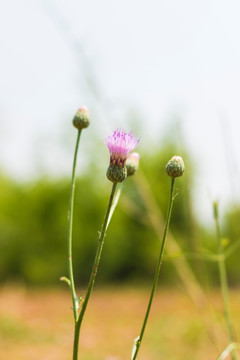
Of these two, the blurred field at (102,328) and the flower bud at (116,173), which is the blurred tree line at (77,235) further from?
the flower bud at (116,173)

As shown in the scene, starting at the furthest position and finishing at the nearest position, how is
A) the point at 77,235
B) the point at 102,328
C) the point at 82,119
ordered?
the point at 77,235
the point at 102,328
the point at 82,119

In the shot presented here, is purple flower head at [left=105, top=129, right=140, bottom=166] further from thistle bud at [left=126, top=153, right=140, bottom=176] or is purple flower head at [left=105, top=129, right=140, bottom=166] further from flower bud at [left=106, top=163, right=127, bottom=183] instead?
thistle bud at [left=126, top=153, right=140, bottom=176]

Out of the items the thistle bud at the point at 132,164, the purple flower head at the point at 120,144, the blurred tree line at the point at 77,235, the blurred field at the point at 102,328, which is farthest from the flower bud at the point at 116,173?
the blurred tree line at the point at 77,235

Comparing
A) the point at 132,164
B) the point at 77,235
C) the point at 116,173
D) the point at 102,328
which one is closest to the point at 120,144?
the point at 116,173

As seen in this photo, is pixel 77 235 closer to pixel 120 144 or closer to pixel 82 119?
pixel 82 119

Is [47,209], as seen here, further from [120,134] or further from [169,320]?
[120,134]

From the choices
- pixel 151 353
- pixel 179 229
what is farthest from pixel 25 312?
pixel 179 229

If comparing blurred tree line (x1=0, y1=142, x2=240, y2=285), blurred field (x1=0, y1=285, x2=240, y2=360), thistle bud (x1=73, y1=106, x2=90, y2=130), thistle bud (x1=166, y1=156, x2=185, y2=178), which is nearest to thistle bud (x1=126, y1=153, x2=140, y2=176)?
thistle bud (x1=73, y1=106, x2=90, y2=130)
